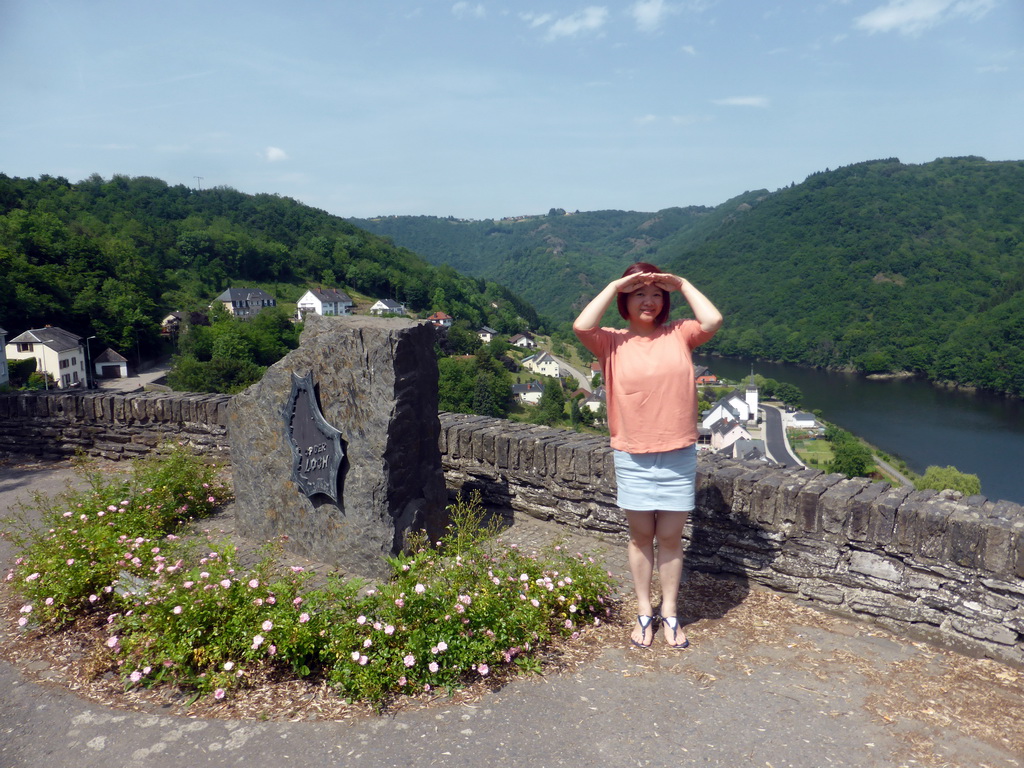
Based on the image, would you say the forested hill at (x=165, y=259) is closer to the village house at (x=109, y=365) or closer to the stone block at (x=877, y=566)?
the village house at (x=109, y=365)

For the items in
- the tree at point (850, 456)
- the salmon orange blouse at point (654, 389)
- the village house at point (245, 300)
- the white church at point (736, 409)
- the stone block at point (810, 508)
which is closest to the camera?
the salmon orange blouse at point (654, 389)

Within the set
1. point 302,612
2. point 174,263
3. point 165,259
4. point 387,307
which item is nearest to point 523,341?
point 387,307

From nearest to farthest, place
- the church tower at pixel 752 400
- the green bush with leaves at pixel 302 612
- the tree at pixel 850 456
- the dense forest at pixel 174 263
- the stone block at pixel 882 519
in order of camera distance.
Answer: the green bush with leaves at pixel 302 612 → the stone block at pixel 882 519 → the tree at pixel 850 456 → the dense forest at pixel 174 263 → the church tower at pixel 752 400

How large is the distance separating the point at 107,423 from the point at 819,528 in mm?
7178

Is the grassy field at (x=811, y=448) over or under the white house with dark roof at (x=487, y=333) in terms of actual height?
under

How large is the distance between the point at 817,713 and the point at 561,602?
4.30ft

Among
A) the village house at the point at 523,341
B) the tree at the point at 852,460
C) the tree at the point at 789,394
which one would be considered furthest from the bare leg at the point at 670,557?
the village house at the point at 523,341

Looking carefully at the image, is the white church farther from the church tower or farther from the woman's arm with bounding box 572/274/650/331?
the woman's arm with bounding box 572/274/650/331

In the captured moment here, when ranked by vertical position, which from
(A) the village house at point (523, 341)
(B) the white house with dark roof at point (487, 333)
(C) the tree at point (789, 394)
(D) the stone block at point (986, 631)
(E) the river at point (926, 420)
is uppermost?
(D) the stone block at point (986, 631)

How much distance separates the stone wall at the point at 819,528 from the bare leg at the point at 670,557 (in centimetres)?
92

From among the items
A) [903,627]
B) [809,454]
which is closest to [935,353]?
[809,454]

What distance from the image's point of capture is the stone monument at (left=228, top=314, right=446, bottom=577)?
14.3ft

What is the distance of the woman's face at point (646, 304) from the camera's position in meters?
3.48

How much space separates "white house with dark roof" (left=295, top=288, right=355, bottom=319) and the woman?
75093 millimetres
